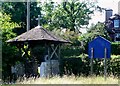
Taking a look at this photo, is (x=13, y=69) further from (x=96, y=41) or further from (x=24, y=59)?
(x=96, y=41)

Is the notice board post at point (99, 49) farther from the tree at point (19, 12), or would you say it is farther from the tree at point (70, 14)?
the tree at point (70, 14)

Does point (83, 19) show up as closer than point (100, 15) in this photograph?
Yes

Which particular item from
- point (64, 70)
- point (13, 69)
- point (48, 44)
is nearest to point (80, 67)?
point (64, 70)

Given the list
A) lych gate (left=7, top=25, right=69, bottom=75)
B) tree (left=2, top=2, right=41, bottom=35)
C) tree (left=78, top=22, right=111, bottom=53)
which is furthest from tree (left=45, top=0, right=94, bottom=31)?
lych gate (left=7, top=25, right=69, bottom=75)

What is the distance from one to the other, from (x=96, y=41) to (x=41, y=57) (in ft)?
26.8

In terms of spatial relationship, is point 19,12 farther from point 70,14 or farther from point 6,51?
point 6,51

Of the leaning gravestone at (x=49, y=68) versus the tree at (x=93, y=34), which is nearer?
the leaning gravestone at (x=49, y=68)

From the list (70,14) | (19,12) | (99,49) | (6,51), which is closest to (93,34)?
(19,12)

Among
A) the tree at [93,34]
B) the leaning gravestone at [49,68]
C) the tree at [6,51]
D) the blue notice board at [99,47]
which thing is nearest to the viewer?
the blue notice board at [99,47]

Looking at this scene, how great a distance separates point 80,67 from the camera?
17984mm

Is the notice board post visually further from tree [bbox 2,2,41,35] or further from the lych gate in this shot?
tree [bbox 2,2,41,35]

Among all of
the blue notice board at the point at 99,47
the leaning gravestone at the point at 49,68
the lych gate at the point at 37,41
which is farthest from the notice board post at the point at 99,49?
the lych gate at the point at 37,41

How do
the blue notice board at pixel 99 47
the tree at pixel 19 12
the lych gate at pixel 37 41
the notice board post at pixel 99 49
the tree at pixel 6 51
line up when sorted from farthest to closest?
the tree at pixel 19 12, the lych gate at pixel 37 41, the tree at pixel 6 51, the blue notice board at pixel 99 47, the notice board post at pixel 99 49

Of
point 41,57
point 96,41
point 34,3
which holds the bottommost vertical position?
point 41,57
